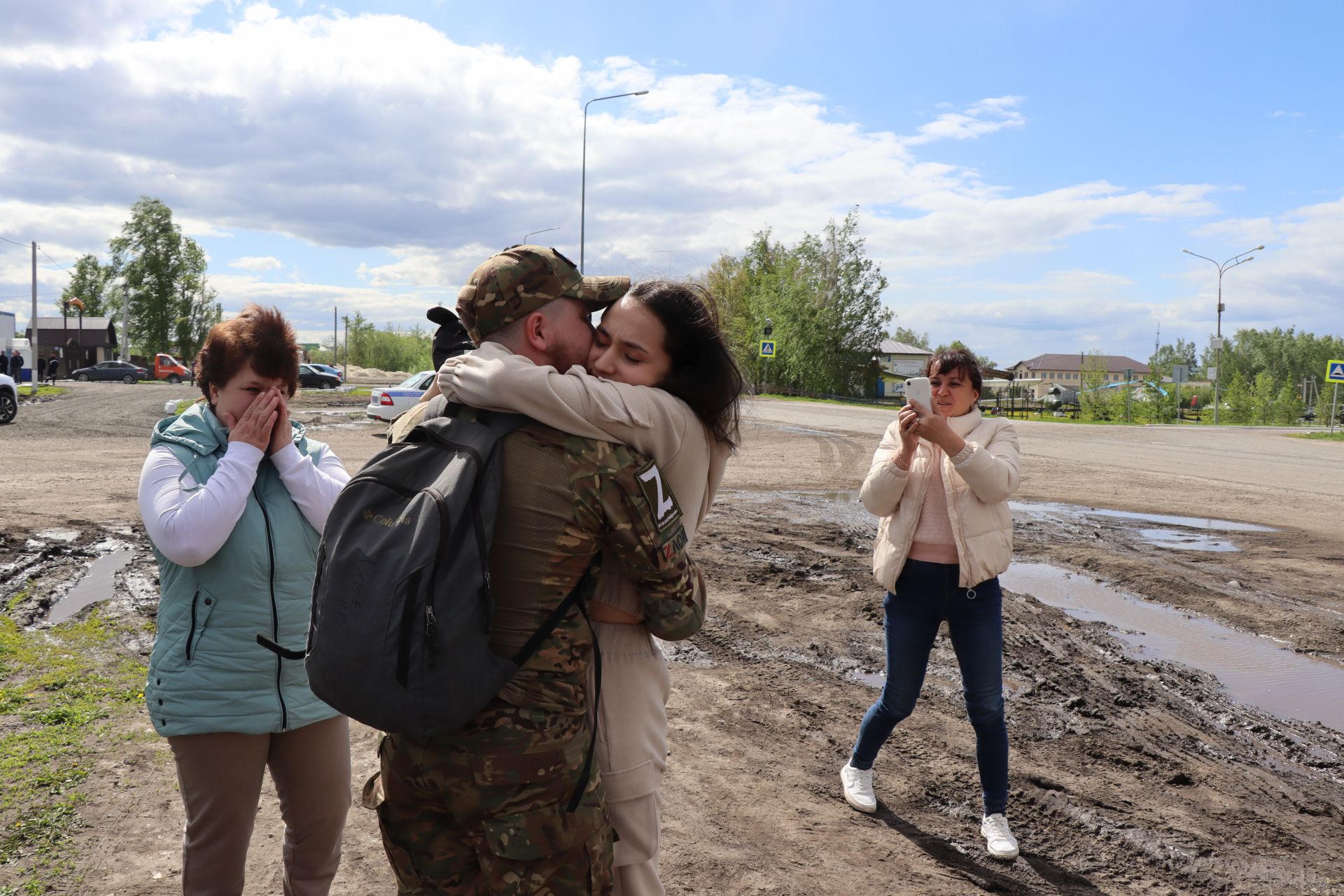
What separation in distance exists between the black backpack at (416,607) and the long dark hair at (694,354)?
0.47 m

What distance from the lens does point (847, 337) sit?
202 feet

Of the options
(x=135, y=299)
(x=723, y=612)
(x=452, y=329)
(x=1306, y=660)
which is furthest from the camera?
(x=135, y=299)

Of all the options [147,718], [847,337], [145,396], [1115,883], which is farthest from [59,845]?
[847,337]

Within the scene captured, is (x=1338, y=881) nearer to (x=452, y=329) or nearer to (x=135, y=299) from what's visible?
(x=452, y=329)

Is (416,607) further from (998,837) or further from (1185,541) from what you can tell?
(1185,541)

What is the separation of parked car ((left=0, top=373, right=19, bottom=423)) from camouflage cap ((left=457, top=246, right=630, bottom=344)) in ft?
83.1

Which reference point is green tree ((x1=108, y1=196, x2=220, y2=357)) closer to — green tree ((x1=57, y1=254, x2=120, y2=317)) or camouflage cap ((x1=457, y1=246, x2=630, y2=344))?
green tree ((x1=57, y1=254, x2=120, y2=317))

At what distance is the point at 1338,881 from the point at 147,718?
5352mm

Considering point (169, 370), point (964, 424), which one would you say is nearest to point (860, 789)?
point (964, 424)

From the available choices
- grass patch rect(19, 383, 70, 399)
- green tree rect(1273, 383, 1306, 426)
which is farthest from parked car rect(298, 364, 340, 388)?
green tree rect(1273, 383, 1306, 426)

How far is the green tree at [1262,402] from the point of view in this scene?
5312 cm

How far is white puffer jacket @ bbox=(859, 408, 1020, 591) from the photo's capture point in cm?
372

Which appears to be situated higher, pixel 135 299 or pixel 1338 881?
pixel 135 299

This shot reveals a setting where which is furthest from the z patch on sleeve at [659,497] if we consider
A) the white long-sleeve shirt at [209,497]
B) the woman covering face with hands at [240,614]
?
the woman covering face with hands at [240,614]
